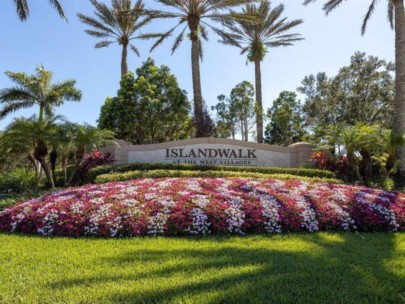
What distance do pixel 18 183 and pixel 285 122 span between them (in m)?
28.4

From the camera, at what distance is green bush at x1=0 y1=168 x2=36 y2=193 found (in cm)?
1291

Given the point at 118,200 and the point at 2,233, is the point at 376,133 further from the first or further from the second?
the point at 2,233

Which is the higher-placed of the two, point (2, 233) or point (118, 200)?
point (118, 200)

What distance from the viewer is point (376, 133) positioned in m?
14.4

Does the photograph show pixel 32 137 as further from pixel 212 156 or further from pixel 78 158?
pixel 212 156

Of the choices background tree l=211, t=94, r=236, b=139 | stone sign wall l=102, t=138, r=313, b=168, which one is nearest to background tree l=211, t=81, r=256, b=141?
background tree l=211, t=94, r=236, b=139

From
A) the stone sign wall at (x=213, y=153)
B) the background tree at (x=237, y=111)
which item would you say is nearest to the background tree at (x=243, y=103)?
the background tree at (x=237, y=111)

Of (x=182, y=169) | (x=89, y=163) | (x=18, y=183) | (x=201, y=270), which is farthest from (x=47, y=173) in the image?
(x=201, y=270)

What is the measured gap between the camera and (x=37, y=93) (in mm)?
26359

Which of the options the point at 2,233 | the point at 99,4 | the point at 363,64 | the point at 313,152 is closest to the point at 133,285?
the point at 2,233

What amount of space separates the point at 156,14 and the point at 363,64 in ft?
65.3

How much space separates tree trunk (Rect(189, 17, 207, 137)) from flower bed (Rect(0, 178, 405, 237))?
41.3ft

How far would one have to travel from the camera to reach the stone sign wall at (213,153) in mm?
16156

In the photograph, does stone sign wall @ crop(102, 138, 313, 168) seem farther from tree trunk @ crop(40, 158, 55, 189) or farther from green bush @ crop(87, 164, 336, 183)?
tree trunk @ crop(40, 158, 55, 189)
